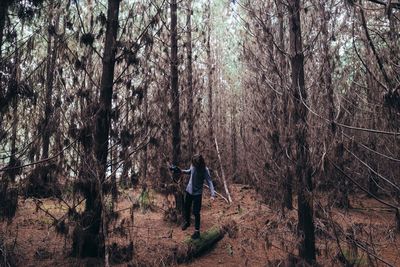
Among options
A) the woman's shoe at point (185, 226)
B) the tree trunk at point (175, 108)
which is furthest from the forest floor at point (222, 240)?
the tree trunk at point (175, 108)

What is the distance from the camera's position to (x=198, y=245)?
21.3 feet

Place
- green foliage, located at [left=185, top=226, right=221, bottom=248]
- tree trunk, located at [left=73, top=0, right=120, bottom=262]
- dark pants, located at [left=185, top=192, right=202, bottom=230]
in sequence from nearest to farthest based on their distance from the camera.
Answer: tree trunk, located at [left=73, top=0, right=120, bottom=262] → green foliage, located at [left=185, top=226, right=221, bottom=248] → dark pants, located at [left=185, top=192, right=202, bottom=230]

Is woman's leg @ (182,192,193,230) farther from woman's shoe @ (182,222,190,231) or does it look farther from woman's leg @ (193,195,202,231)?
woman's leg @ (193,195,202,231)

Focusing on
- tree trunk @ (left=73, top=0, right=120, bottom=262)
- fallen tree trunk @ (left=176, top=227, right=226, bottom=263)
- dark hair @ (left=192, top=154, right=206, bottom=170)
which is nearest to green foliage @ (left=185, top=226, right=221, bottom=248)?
fallen tree trunk @ (left=176, top=227, right=226, bottom=263)

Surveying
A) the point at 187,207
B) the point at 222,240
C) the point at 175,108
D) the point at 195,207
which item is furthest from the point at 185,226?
→ the point at 175,108

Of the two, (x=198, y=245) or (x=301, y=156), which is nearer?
(x=301, y=156)

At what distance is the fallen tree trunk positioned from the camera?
6113 millimetres

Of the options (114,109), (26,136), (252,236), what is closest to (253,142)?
(252,236)

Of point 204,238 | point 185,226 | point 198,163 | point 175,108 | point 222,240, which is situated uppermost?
point 175,108

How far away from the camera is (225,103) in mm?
18422

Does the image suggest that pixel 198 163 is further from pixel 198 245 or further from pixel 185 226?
pixel 185 226

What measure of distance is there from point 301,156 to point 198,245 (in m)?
2.74

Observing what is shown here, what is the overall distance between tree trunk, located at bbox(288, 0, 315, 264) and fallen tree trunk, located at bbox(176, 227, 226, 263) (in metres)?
1.96

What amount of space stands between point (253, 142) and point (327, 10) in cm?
617
